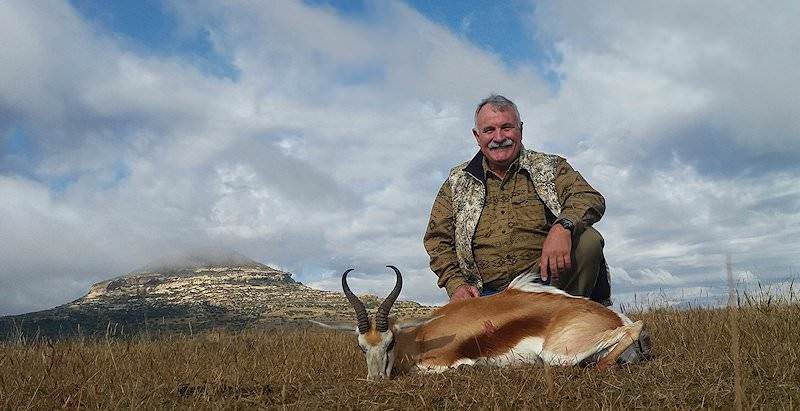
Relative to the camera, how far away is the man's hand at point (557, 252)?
218 inches

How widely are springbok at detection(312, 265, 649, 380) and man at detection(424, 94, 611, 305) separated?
771mm

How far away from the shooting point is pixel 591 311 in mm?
4863

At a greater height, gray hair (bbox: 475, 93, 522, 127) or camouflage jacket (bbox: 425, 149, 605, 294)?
gray hair (bbox: 475, 93, 522, 127)

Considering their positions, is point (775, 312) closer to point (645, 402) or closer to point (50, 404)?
point (645, 402)

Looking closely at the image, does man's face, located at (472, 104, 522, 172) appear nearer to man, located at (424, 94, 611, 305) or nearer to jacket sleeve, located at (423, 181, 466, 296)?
man, located at (424, 94, 611, 305)

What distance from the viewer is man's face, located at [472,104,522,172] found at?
6.71 meters

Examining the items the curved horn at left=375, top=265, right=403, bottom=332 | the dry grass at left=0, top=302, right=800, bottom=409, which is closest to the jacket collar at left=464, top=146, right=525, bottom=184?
the curved horn at left=375, top=265, right=403, bottom=332

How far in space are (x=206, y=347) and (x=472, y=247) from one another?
365 centimetres

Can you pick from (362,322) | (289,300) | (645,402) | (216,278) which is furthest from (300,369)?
(216,278)

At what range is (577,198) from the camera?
6219 millimetres

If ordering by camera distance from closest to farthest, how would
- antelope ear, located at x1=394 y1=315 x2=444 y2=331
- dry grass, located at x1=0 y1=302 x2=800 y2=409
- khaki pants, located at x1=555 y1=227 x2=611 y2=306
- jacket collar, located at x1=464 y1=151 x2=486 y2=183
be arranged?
1. dry grass, located at x1=0 y1=302 x2=800 y2=409
2. antelope ear, located at x1=394 y1=315 x2=444 y2=331
3. khaki pants, located at x1=555 y1=227 x2=611 y2=306
4. jacket collar, located at x1=464 y1=151 x2=486 y2=183

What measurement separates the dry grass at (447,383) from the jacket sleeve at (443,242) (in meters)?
1.34

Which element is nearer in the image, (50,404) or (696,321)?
(50,404)

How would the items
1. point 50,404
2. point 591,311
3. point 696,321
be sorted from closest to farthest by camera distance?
point 50,404
point 591,311
point 696,321
